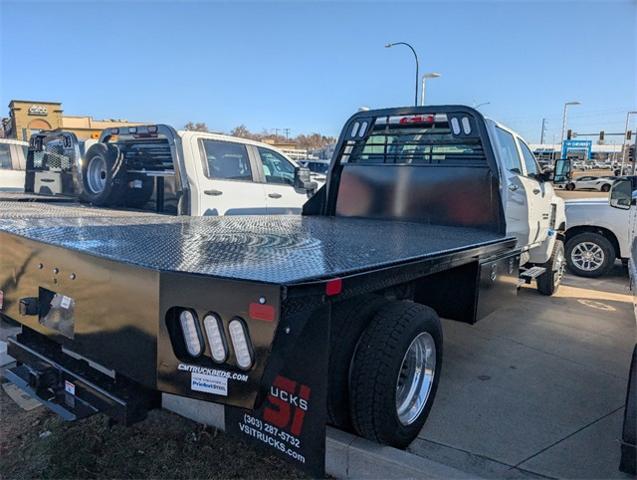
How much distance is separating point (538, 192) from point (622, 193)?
1.07 metres

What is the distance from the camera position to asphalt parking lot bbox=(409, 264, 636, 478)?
2.84 m

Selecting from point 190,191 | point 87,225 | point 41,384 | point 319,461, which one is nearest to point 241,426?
point 319,461

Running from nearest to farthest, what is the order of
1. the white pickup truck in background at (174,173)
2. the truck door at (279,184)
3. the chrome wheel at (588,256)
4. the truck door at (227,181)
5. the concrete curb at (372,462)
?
the concrete curb at (372,462) → the white pickup truck in background at (174,173) → the truck door at (227,181) → the truck door at (279,184) → the chrome wheel at (588,256)

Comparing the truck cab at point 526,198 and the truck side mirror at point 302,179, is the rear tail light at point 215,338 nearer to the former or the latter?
the truck cab at point 526,198

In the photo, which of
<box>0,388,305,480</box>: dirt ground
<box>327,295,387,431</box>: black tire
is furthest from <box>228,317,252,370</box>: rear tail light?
<box>0,388,305,480</box>: dirt ground

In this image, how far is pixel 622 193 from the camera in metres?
4.73

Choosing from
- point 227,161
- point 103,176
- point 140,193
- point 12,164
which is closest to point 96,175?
point 103,176

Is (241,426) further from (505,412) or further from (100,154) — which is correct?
(100,154)

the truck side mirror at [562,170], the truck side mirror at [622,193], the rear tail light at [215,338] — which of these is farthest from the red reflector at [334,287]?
the truck side mirror at [562,170]

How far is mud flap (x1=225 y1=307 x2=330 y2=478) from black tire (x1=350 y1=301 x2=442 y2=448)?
398 mm

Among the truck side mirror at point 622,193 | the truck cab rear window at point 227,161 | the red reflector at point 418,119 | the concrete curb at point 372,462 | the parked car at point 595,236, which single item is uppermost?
the red reflector at point 418,119

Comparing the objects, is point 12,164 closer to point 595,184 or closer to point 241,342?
point 241,342

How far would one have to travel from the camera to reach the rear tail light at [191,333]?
1915 millimetres

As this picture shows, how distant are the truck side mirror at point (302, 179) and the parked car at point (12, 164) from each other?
7.07 m
